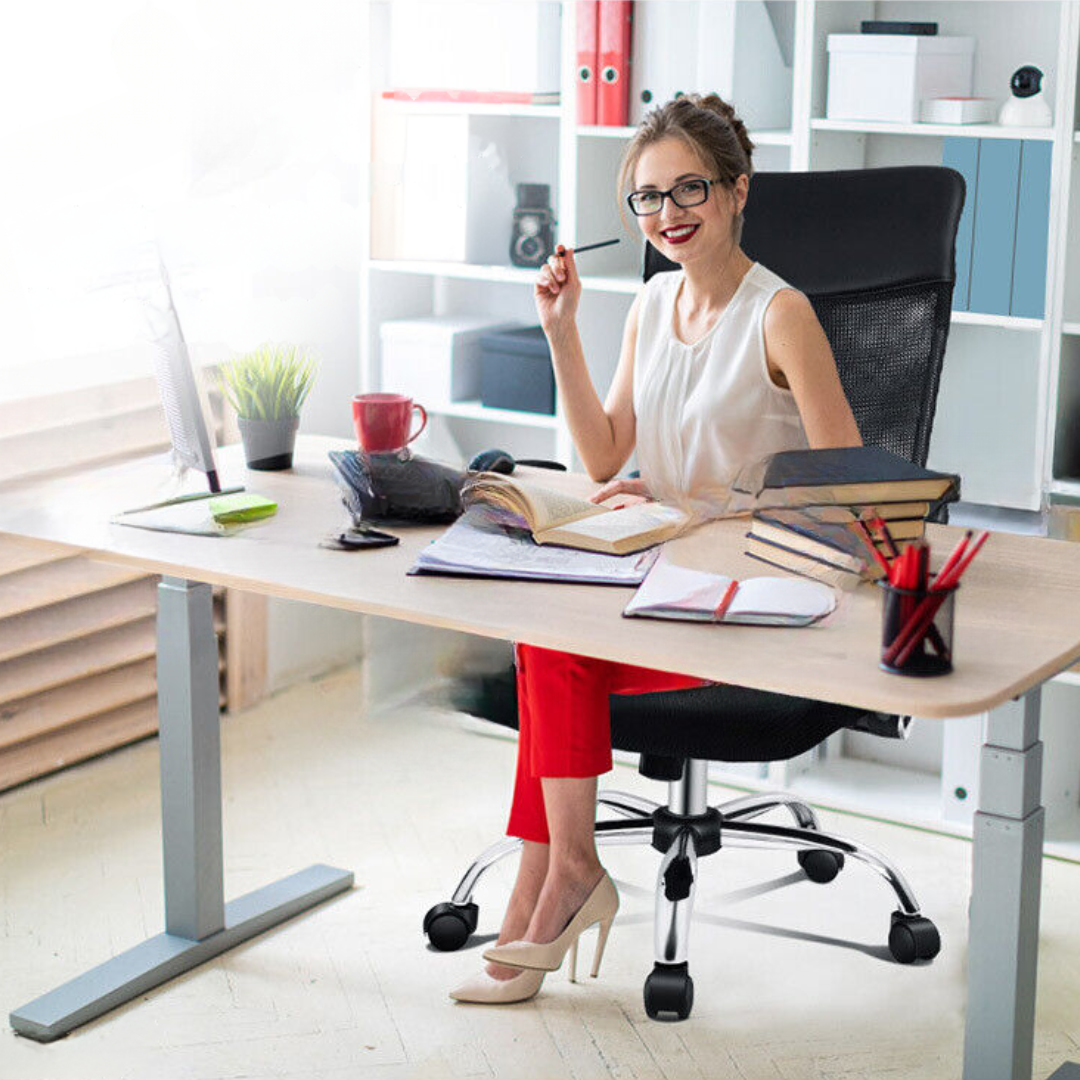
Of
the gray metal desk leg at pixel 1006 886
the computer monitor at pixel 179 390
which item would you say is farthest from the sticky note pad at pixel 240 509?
the gray metal desk leg at pixel 1006 886

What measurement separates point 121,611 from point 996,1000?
209 centimetres

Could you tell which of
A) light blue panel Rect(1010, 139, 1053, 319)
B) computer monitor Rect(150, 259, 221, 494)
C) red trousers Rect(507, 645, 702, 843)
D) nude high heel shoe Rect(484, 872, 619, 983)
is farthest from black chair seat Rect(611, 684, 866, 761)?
light blue panel Rect(1010, 139, 1053, 319)

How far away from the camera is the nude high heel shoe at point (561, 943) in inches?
94.3

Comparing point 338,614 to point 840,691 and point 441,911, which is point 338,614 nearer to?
point 441,911

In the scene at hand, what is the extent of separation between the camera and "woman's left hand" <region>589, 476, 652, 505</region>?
2.39 metres

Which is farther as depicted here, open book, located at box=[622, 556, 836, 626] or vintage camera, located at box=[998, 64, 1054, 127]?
vintage camera, located at box=[998, 64, 1054, 127]

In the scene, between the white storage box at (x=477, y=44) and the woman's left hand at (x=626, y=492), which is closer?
the woman's left hand at (x=626, y=492)

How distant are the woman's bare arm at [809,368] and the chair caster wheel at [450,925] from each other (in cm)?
93

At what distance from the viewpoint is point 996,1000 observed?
1.97 m

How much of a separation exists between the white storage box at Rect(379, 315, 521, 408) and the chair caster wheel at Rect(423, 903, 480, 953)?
1348mm

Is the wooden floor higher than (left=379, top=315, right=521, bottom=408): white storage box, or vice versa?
(left=379, top=315, right=521, bottom=408): white storage box

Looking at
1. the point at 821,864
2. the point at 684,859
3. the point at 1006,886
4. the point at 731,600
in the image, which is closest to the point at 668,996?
the point at 684,859

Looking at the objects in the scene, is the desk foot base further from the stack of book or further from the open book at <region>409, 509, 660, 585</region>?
the stack of book

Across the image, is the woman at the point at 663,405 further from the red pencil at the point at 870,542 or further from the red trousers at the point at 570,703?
the red pencil at the point at 870,542
